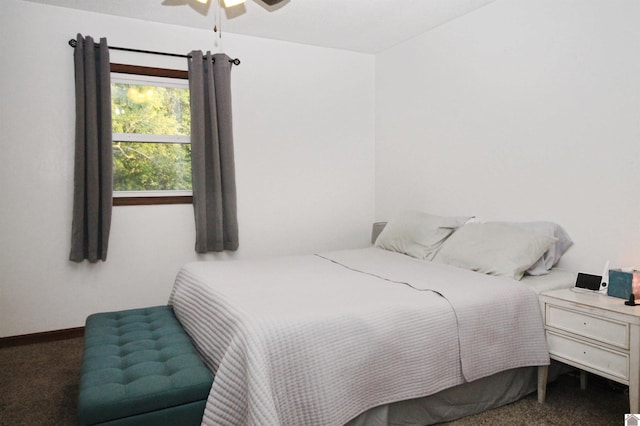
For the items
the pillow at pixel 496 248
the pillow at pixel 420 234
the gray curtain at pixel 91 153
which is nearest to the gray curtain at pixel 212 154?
the gray curtain at pixel 91 153

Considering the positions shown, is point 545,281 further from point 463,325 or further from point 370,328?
point 370,328

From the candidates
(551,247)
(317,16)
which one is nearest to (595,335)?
(551,247)

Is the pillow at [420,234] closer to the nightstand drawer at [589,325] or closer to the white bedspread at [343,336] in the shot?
the white bedspread at [343,336]

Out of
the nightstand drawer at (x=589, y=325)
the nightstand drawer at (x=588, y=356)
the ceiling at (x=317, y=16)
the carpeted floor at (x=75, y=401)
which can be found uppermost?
the ceiling at (x=317, y=16)

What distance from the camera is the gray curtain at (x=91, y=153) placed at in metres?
3.21

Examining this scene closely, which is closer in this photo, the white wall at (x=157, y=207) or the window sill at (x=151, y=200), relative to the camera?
the white wall at (x=157, y=207)

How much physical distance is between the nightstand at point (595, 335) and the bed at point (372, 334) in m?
0.08

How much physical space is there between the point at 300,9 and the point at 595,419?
3.11 metres

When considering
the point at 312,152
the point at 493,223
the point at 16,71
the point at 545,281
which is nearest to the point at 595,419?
the point at 545,281

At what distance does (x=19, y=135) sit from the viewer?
10.3 ft

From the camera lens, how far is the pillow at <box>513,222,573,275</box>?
102 inches

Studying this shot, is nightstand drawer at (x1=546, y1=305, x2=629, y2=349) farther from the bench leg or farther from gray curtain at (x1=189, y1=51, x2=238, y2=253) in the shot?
gray curtain at (x1=189, y1=51, x2=238, y2=253)

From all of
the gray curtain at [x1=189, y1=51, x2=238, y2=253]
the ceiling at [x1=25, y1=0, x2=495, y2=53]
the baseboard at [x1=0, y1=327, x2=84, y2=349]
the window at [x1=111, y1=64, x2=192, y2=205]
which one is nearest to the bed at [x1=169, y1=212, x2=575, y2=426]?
the gray curtain at [x1=189, y1=51, x2=238, y2=253]

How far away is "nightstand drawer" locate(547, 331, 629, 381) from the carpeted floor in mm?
272
